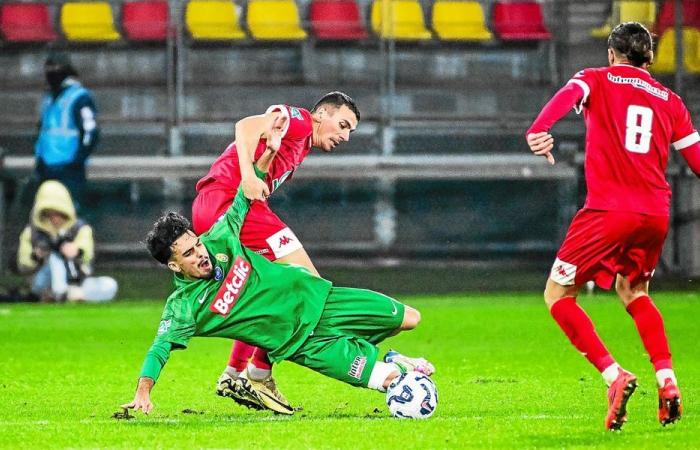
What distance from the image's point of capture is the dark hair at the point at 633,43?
690 cm

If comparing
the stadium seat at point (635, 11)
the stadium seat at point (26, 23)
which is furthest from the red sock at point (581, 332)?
the stadium seat at point (26, 23)

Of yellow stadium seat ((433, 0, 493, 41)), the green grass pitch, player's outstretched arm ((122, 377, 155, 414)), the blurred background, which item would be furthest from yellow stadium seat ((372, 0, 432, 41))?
player's outstretched arm ((122, 377, 155, 414))

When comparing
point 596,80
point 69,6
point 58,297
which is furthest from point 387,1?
point 596,80

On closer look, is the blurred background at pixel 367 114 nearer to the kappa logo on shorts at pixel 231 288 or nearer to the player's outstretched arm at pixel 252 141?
the player's outstretched arm at pixel 252 141

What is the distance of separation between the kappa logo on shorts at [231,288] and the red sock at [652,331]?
1851mm

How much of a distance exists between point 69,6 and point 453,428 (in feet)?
46.0

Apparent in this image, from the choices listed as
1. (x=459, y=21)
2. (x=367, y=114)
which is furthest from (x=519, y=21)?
(x=367, y=114)

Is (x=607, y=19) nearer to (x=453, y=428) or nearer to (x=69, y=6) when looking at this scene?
(x=69, y=6)

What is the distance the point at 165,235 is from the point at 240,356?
A: 127 centimetres

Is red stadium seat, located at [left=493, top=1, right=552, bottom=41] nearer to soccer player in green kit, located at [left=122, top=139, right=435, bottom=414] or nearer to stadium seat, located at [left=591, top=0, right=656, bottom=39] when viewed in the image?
stadium seat, located at [left=591, top=0, right=656, bottom=39]

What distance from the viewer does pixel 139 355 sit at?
1086 cm

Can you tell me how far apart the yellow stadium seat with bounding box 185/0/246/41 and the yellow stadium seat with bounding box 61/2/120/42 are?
1.01m

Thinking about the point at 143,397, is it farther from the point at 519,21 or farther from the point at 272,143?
the point at 519,21

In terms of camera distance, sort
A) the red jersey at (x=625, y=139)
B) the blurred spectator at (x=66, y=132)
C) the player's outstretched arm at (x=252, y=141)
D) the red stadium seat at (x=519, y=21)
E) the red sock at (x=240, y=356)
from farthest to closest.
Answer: the red stadium seat at (x=519, y=21)
the blurred spectator at (x=66, y=132)
the red sock at (x=240, y=356)
the player's outstretched arm at (x=252, y=141)
the red jersey at (x=625, y=139)
